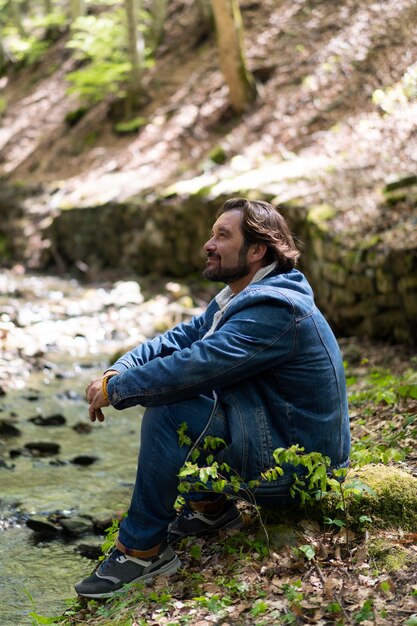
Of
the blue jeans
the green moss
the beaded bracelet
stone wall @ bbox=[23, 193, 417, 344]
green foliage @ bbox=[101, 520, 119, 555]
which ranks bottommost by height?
stone wall @ bbox=[23, 193, 417, 344]

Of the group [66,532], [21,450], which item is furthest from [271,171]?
[66,532]

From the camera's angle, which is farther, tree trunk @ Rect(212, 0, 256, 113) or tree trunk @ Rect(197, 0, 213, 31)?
tree trunk @ Rect(197, 0, 213, 31)

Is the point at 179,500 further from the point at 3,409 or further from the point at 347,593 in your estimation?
the point at 3,409

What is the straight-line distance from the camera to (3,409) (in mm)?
6906

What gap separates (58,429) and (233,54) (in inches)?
397

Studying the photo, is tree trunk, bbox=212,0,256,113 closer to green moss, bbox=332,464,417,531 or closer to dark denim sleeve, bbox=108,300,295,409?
dark denim sleeve, bbox=108,300,295,409

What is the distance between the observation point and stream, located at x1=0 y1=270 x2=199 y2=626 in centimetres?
401

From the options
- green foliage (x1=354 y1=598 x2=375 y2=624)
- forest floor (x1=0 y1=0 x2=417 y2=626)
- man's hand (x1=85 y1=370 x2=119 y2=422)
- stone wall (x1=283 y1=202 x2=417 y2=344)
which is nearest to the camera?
green foliage (x1=354 y1=598 x2=375 y2=624)

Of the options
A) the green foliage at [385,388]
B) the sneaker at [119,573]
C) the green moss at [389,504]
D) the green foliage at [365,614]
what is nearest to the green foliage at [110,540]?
the sneaker at [119,573]

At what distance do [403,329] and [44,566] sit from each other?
4500mm

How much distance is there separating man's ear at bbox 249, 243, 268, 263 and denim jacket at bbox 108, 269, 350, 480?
0.18m

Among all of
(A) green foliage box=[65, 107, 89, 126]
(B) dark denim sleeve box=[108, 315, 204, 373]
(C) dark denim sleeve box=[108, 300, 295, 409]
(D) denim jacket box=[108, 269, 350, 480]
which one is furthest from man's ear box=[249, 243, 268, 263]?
(A) green foliage box=[65, 107, 89, 126]

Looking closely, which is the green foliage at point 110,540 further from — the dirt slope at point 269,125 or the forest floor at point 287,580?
the dirt slope at point 269,125

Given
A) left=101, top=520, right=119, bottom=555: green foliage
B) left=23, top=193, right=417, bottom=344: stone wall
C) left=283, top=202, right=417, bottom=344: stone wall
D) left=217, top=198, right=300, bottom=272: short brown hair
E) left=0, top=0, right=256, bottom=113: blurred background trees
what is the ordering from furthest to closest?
1. left=0, top=0, right=256, bottom=113: blurred background trees
2. left=23, top=193, right=417, bottom=344: stone wall
3. left=283, top=202, right=417, bottom=344: stone wall
4. left=101, top=520, right=119, bottom=555: green foliage
5. left=217, top=198, right=300, bottom=272: short brown hair
